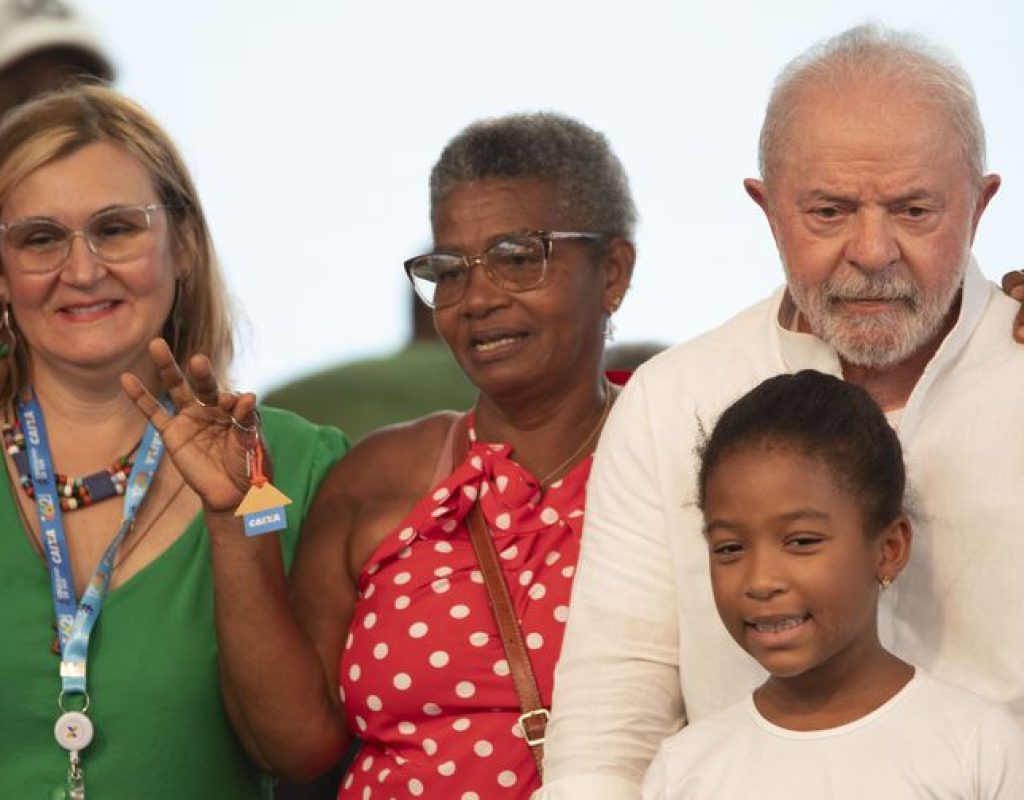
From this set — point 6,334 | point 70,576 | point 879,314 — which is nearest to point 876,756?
point 879,314

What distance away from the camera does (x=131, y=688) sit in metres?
3.86

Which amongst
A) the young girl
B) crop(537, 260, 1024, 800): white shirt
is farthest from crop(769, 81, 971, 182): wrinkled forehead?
the young girl

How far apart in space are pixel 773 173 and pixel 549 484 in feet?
2.63

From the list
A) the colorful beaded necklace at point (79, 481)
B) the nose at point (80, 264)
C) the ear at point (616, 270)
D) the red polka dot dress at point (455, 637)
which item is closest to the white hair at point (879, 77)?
the ear at point (616, 270)

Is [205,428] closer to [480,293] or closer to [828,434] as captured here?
[480,293]

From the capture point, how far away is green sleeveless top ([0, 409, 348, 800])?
12.6 feet

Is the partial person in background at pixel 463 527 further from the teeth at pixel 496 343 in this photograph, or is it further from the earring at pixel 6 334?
the earring at pixel 6 334

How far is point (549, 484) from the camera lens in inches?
154

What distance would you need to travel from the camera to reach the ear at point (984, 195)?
10.8ft

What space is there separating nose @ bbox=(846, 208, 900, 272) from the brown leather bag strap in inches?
35.0

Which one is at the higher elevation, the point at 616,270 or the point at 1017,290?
the point at 1017,290

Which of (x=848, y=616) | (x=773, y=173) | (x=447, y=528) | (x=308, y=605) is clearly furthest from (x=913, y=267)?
(x=308, y=605)

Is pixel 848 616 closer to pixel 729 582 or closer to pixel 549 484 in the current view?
pixel 729 582

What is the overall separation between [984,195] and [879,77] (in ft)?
0.79
